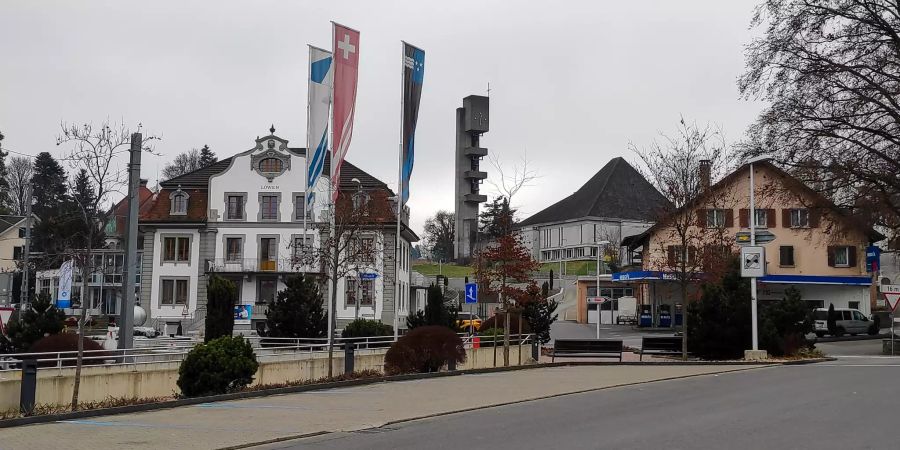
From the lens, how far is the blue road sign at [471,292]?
30078 millimetres

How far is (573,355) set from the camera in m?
32.6

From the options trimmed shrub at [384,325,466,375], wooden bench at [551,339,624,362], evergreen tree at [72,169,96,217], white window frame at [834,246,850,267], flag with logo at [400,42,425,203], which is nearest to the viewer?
evergreen tree at [72,169,96,217]

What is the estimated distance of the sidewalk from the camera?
1262 cm

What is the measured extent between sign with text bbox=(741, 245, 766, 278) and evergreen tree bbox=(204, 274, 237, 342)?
1773 cm

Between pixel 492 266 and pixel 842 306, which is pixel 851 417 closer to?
pixel 492 266

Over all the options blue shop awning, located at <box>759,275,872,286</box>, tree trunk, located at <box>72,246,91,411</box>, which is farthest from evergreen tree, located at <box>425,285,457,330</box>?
blue shop awning, located at <box>759,275,872,286</box>

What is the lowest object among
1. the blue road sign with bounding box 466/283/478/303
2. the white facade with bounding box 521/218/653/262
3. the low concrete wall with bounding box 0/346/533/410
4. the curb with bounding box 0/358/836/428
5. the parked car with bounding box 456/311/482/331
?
the curb with bounding box 0/358/836/428

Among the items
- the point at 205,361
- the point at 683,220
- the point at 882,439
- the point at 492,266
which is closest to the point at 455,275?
the point at 683,220

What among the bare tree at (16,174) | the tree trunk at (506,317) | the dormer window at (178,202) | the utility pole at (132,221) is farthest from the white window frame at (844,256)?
the bare tree at (16,174)

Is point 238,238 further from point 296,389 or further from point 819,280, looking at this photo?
point 296,389

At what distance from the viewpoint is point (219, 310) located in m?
31.9

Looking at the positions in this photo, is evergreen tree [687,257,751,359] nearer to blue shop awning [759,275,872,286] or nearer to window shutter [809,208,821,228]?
window shutter [809,208,821,228]

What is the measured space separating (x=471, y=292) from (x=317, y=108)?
836cm

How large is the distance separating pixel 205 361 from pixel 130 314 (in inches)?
185
